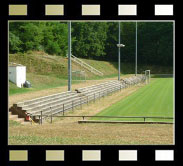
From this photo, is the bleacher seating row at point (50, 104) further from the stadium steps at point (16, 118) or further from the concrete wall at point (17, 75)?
the concrete wall at point (17, 75)

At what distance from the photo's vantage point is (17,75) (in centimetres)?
2711

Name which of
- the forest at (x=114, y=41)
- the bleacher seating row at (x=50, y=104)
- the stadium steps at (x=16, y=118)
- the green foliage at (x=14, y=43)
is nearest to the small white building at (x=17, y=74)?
the bleacher seating row at (x=50, y=104)

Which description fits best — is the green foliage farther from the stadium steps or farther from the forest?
the stadium steps

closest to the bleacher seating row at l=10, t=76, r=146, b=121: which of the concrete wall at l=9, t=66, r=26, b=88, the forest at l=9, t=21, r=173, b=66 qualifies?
the concrete wall at l=9, t=66, r=26, b=88

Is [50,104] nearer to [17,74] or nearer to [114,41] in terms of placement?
[17,74]

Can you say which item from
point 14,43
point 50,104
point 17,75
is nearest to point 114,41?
point 14,43

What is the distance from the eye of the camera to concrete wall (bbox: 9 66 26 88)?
2694 cm

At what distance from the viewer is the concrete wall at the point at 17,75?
2694 centimetres

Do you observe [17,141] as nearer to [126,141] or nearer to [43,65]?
[126,141]

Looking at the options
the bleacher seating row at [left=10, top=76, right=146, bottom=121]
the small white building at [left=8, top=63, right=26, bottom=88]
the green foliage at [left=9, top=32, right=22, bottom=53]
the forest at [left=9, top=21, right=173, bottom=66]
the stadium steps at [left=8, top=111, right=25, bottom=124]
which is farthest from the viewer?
the forest at [left=9, top=21, right=173, bottom=66]

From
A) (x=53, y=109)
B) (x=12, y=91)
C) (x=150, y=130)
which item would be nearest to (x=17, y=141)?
(x=150, y=130)

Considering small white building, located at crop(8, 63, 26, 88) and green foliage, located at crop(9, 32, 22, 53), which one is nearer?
small white building, located at crop(8, 63, 26, 88)

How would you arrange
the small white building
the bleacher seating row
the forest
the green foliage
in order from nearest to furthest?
the bleacher seating row, the small white building, the green foliage, the forest

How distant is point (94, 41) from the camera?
6956 centimetres
